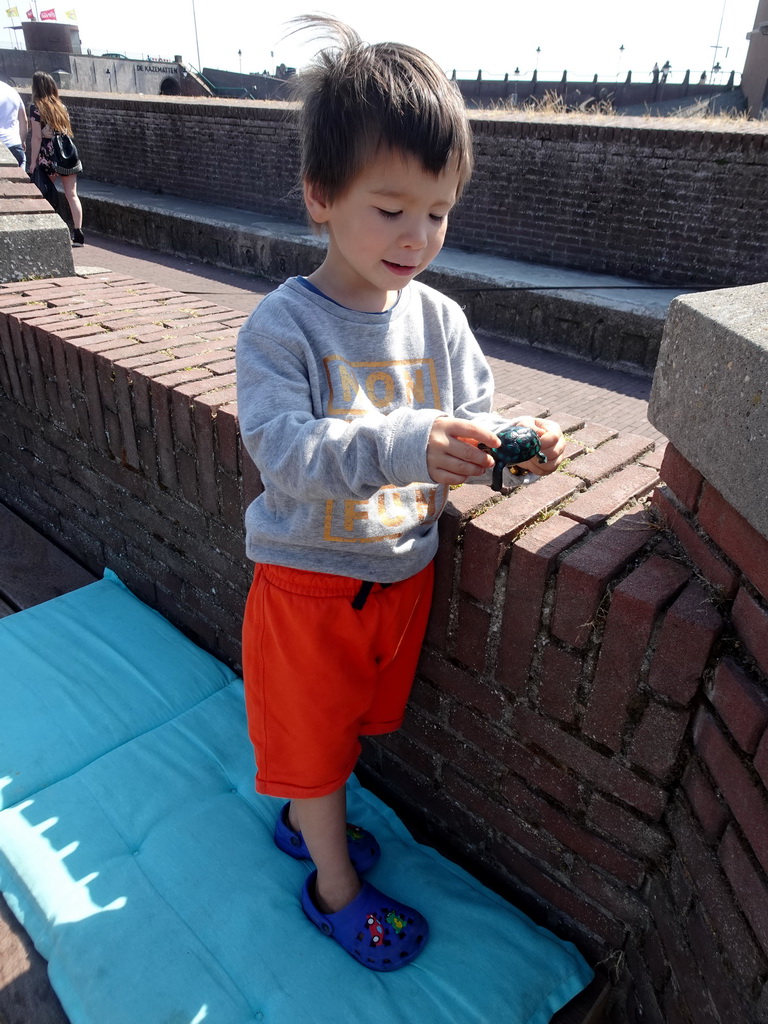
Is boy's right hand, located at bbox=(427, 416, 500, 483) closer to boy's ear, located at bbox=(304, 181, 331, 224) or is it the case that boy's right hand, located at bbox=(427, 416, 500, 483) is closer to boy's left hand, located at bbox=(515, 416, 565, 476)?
boy's left hand, located at bbox=(515, 416, 565, 476)

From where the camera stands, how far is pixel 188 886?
1732mm

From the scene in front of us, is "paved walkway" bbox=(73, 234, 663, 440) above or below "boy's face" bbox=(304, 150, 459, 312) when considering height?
below

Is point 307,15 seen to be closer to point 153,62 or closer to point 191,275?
point 191,275

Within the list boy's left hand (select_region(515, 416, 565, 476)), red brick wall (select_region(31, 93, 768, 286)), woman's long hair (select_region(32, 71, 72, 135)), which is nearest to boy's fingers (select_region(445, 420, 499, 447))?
boy's left hand (select_region(515, 416, 565, 476))

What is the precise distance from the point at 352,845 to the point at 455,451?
1182 millimetres

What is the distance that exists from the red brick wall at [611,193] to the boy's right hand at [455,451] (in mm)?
6989

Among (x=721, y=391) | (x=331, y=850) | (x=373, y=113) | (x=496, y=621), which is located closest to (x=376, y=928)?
(x=331, y=850)

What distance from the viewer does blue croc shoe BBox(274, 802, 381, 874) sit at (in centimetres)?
180

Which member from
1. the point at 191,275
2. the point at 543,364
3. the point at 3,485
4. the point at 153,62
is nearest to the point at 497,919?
the point at 3,485

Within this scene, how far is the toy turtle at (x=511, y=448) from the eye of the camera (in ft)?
3.99

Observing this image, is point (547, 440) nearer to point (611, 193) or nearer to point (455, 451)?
point (455, 451)

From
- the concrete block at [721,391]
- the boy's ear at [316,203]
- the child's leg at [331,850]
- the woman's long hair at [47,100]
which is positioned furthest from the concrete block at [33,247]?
the woman's long hair at [47,100]

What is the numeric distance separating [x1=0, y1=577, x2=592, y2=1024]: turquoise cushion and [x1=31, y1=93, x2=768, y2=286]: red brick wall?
21.3 ft

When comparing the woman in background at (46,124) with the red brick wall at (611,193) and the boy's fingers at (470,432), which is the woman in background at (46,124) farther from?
the boy's fingers at (470,432)
